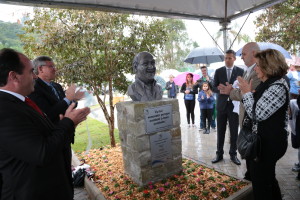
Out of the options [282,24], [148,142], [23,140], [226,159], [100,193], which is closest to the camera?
[23,140]

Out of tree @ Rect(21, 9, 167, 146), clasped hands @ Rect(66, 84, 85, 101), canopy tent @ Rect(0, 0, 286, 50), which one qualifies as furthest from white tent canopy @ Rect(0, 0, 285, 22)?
clasped hands @ Rect(66, 84, 85, 101)

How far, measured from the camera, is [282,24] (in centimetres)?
1074

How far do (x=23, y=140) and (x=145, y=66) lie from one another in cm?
233

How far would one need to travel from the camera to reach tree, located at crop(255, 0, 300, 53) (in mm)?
10242

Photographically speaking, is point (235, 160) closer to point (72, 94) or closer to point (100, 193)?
point (100, 193)

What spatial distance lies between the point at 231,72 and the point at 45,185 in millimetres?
3698

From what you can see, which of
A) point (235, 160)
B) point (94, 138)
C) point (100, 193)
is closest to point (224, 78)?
point (235, 160)

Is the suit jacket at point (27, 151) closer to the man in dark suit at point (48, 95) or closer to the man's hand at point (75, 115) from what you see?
the man's hand at point (75, 115)

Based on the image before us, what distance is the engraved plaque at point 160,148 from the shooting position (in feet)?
10.7

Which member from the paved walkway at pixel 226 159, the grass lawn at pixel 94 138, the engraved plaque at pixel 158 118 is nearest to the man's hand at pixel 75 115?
the engraved plaque at pixel 158 118

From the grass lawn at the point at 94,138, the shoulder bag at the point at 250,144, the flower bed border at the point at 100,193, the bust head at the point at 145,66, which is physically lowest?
the grass lawn at the point at 94,138

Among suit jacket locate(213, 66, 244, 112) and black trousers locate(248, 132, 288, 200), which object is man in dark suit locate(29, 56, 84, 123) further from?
suit jacket locate(213, 66, 244, 112)

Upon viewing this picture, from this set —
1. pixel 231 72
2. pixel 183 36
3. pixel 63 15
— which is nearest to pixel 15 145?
pixel 231 72

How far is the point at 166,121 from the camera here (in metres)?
3.37
